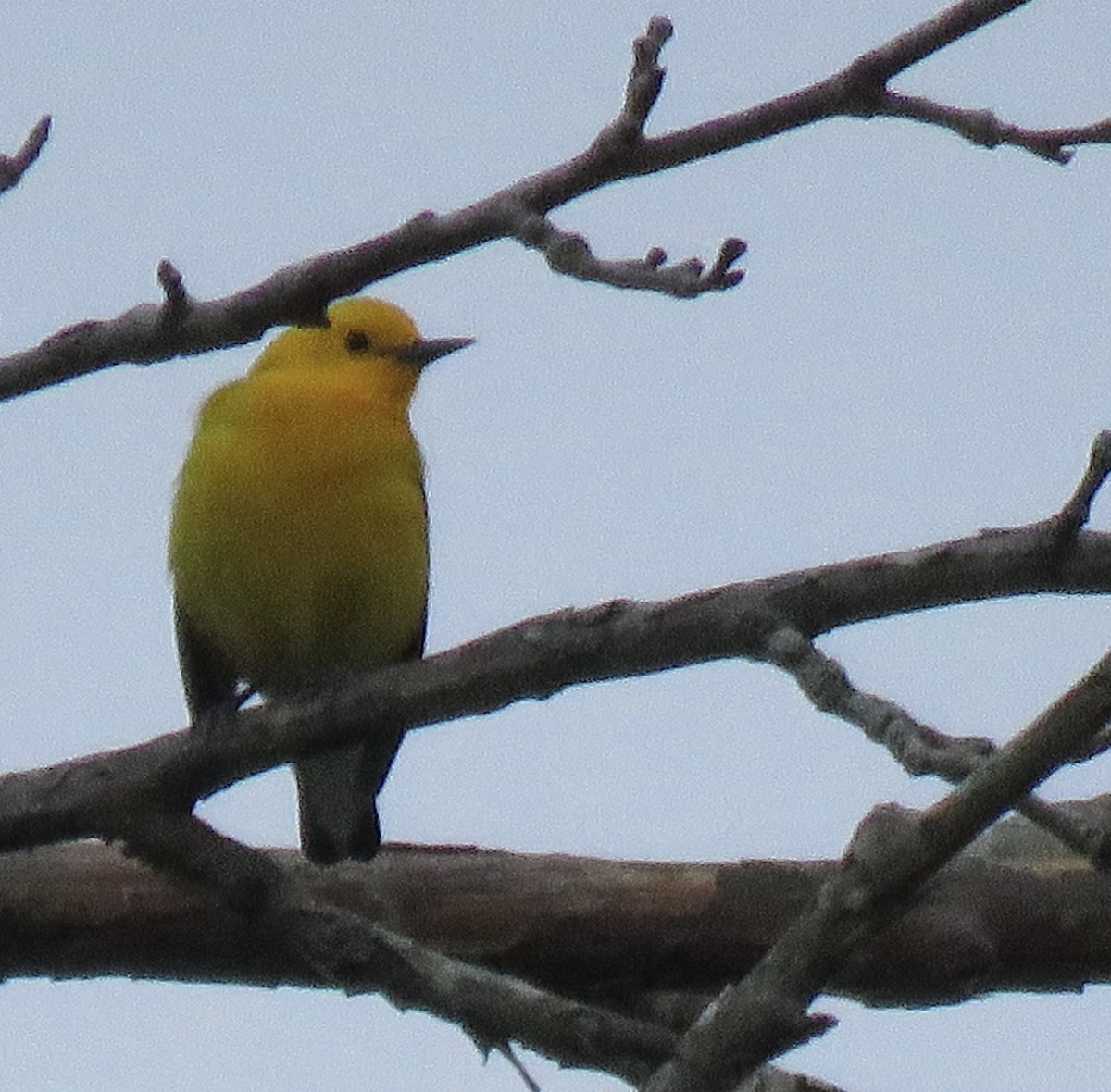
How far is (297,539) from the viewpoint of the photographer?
18.1 ft

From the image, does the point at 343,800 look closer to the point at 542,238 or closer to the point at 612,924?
the point at 612,924

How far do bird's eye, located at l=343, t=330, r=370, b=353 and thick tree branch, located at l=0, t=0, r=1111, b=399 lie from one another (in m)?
3.62

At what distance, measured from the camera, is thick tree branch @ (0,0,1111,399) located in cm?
289

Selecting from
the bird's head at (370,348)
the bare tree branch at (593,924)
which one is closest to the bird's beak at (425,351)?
the bird's head at (370,348)

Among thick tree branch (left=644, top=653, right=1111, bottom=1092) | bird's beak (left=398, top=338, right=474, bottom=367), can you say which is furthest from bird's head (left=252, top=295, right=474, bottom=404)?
thick tree branch (left=644, top=653, right=1111, bottom=1092)

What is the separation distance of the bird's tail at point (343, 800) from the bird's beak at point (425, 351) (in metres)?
1.29

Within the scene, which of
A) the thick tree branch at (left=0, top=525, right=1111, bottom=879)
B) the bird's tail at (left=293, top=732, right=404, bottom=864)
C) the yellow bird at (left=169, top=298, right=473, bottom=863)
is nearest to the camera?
the thick tree branch at (left=0, top=525, right=1111, bottom=879)

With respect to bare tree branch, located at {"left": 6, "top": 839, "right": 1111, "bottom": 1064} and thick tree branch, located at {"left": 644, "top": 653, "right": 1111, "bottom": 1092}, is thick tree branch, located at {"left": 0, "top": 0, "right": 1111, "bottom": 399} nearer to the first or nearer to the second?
thick tree branch, located at {"left": 644, "top": 653, "right": 1111, "bottom": 1092}

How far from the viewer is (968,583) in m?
3.41

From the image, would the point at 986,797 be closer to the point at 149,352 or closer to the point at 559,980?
the point at 149,352

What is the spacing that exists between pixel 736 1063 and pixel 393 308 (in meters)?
4.55

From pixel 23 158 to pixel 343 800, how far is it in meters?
2.87

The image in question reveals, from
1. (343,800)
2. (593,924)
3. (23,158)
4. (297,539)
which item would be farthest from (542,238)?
(343,800)

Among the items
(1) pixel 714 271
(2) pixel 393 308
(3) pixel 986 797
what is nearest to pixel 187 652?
(2) pixel 393 308
